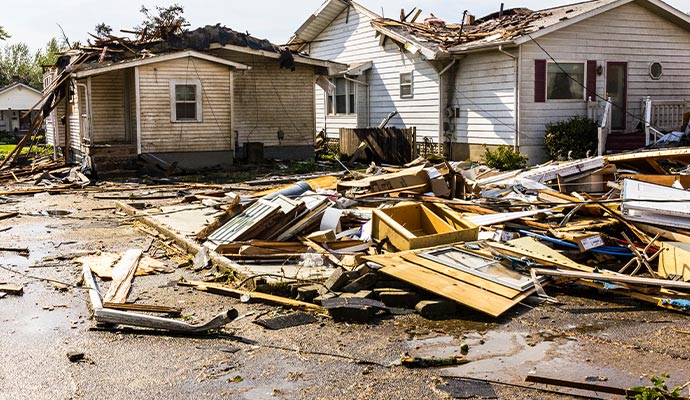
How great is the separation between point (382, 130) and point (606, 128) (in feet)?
24.6

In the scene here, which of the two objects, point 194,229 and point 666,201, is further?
point 194,229

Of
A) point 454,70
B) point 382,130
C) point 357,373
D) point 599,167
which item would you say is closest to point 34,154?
point 382,130

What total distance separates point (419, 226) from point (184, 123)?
609 inches

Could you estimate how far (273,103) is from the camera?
28.1 metres

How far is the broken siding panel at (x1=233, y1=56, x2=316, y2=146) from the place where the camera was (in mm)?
27703

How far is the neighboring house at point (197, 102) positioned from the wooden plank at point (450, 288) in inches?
663

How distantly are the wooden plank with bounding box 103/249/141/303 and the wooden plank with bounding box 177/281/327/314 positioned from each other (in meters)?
0.67

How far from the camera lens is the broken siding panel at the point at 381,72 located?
26375 millimetres

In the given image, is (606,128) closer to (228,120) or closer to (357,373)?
(228,120)

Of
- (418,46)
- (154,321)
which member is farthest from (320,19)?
(154,321)

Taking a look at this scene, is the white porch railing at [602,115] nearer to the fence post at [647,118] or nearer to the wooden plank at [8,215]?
the fence post at [647,118]

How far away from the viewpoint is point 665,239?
994cm

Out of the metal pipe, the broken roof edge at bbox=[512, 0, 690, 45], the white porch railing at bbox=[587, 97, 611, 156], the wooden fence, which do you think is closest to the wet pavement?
the white porch railing at bbox=[587, 97, 611, 156]

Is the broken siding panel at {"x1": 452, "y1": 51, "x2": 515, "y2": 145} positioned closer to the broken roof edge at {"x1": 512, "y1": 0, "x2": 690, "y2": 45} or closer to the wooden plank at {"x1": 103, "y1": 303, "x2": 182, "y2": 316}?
the broken roof edge at {"x1": 512, "y1": 0, "x2": 690, "y2": 45}
